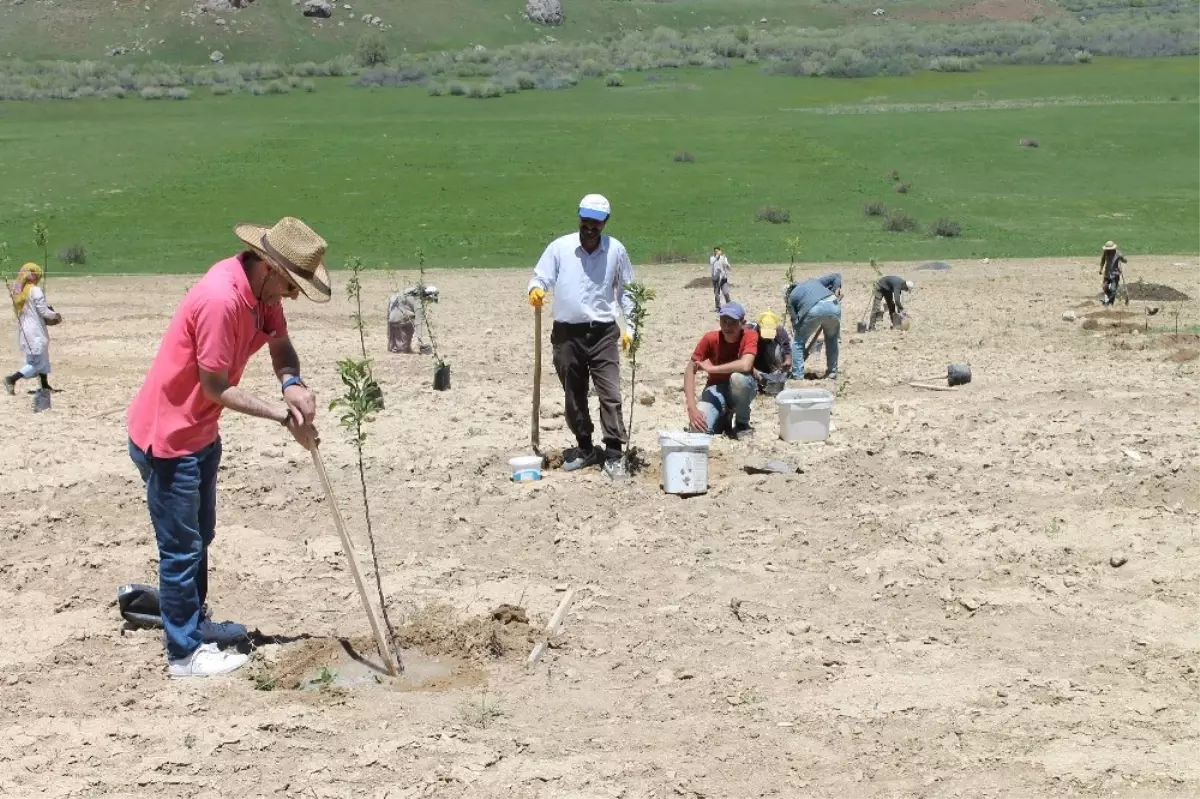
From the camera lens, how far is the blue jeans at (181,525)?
6.98 m

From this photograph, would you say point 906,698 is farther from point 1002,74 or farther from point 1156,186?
point 1002,74

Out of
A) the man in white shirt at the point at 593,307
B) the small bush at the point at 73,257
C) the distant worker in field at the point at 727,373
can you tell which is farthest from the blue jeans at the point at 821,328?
the small bush at the point at 73,257

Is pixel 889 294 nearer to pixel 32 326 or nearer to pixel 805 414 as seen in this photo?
pixel 805 414

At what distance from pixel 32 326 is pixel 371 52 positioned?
231 ft

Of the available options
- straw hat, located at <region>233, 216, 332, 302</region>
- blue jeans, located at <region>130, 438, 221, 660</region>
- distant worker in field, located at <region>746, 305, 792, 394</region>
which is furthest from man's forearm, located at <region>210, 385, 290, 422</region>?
distant worker in field, located at <region>746, 305, 792, 394</region>

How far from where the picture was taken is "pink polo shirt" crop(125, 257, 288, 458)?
679 centimetres

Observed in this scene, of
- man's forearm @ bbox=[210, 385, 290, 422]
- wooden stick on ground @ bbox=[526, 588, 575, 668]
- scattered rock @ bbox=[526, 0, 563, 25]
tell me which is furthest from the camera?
scattered rock @ bbox=[526, 0, 563, 25]

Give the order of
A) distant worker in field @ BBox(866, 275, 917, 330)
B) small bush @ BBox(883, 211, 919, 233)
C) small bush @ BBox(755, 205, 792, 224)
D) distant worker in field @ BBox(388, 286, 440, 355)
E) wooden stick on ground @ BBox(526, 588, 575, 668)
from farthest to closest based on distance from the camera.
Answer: small bush @ BBox(755, 205, 792, 224) → small bush @ BBox(883, 211, 919, 233) → distant worker in field @ BBox(866, 275, 917, 330) → distant worker in field @ BBox(388, 286, 440, 355) → wooden stick on ground @ BBox(526, 588, 575, 668)

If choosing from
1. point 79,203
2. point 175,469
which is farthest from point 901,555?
point 79,203

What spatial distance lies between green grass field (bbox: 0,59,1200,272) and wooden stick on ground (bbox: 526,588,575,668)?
19.6 metres

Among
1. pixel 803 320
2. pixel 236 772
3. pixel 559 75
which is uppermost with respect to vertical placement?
pixel 559 75

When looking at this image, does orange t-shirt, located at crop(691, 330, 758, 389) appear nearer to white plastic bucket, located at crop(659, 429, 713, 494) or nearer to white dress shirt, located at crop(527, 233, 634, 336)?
white dress shirt, located at crop(527, 233, 634, 336)

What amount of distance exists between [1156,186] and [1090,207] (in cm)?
366

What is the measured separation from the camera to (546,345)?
57.4ft
